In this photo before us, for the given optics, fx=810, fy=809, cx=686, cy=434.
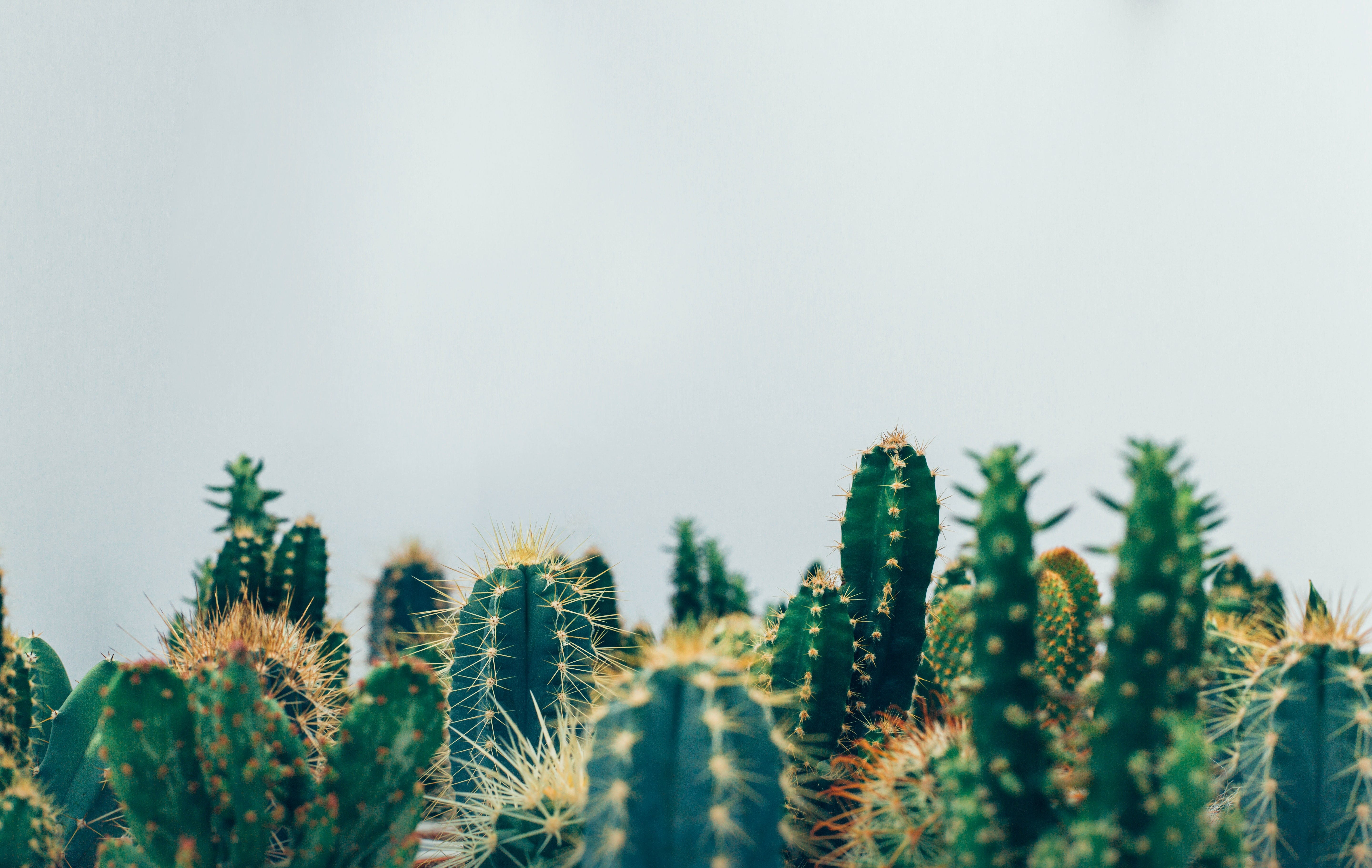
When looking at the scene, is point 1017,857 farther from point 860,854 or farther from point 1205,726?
point 1205,726

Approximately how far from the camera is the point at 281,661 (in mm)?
1603

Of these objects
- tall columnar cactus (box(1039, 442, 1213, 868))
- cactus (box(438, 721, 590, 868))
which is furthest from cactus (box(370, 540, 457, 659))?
tall columnar cactus (box(1039, 442, 1213, 868))

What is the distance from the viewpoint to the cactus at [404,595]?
292 cm

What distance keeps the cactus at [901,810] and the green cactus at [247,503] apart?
5.81 feet

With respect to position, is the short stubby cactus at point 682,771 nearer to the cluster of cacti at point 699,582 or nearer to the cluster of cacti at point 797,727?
the cluster of cacti at point 797,727

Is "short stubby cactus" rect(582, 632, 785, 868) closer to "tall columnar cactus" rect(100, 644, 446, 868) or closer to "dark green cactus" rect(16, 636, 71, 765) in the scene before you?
"tall columnar cactus" rect(100, 644, 446, 868)

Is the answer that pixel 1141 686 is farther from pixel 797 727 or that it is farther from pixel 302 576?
pixel 302 576

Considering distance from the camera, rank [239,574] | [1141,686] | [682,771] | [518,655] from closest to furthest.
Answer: [1141,686]
[682,771]
[518,655]
[239,574]

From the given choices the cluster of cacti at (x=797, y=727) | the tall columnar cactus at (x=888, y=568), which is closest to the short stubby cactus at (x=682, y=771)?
the cluster of cacti at (x=797, y=727)

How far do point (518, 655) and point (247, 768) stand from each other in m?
0.61

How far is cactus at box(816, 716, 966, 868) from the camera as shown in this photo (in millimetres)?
1114

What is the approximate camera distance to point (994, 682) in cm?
93

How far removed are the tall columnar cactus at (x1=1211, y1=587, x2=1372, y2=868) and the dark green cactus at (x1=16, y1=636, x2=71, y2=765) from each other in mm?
2146

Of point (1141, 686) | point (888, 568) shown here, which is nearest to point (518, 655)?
point (888, 568)
